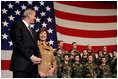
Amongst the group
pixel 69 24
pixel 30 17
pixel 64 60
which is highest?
pixel 69 24

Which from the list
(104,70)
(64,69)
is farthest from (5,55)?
(104,70)

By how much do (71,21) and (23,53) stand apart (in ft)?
15.6

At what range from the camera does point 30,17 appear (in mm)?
2047

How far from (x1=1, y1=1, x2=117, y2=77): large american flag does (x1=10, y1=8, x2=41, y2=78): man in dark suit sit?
10.5 feet

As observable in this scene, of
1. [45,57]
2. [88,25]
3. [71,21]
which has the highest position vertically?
[71,21]

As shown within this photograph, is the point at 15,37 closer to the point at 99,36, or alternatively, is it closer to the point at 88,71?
the point at 88,71

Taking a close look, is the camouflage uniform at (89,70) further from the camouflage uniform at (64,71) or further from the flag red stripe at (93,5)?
the flag red stripe at (93,5)

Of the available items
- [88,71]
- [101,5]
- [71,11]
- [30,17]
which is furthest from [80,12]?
[30,17]

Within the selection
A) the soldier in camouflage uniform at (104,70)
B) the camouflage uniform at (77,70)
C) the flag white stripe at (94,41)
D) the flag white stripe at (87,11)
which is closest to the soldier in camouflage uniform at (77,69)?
the camouflage uniform at (77,70)

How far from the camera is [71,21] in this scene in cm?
657

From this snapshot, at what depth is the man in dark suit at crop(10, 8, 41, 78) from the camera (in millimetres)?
1912

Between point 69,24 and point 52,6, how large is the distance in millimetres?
792

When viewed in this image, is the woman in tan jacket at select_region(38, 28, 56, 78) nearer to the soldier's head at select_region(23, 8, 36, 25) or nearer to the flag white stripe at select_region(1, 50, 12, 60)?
the soldier's head at select_region(23, 8, 36, 25)

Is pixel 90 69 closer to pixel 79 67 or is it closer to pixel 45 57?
pixel 79 67
